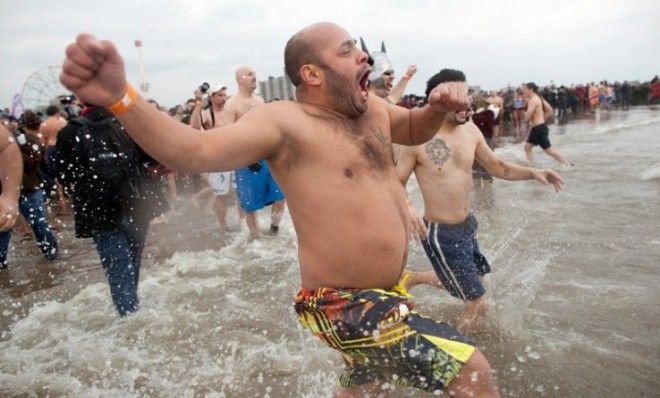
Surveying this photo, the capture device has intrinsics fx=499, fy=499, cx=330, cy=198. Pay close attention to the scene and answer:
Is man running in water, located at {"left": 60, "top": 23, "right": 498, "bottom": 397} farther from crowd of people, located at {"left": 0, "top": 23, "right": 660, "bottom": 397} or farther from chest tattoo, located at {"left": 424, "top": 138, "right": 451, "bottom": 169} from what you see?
chest tattoo, located at {"left": 424, "top": 138, "right": 451, "bottom": 169}

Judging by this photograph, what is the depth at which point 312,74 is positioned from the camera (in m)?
2.07

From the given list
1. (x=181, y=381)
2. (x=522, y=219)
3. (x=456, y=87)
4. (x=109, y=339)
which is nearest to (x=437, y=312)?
(x=181, y=381)

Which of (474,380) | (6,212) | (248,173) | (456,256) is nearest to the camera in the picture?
(474,380)

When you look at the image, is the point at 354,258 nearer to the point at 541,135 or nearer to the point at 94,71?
the point at 94,71

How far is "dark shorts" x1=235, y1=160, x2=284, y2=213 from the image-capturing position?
6.29m

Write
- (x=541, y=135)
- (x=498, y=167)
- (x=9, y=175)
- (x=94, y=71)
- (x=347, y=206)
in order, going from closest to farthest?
(x=94, y=71) < (x=347, y=206) < (x=9, y=175) < (x=498, y=167) < (x=541, y=135)

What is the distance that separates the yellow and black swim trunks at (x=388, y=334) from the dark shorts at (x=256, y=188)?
4347 mm

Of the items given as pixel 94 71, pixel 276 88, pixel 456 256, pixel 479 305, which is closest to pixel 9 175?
pixel 94 71

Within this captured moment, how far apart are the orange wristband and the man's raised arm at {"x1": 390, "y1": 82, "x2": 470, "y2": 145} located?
121 cm

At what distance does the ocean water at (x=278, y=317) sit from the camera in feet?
10.1

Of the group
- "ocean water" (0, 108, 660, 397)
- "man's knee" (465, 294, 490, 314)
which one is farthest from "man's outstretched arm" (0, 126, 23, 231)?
"man's knee" (465, 294, 490, 314)

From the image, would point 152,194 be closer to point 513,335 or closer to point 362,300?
point 362,300

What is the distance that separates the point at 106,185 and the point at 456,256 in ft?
8.26

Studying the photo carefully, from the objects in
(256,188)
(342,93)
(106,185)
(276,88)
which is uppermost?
(276,88)
